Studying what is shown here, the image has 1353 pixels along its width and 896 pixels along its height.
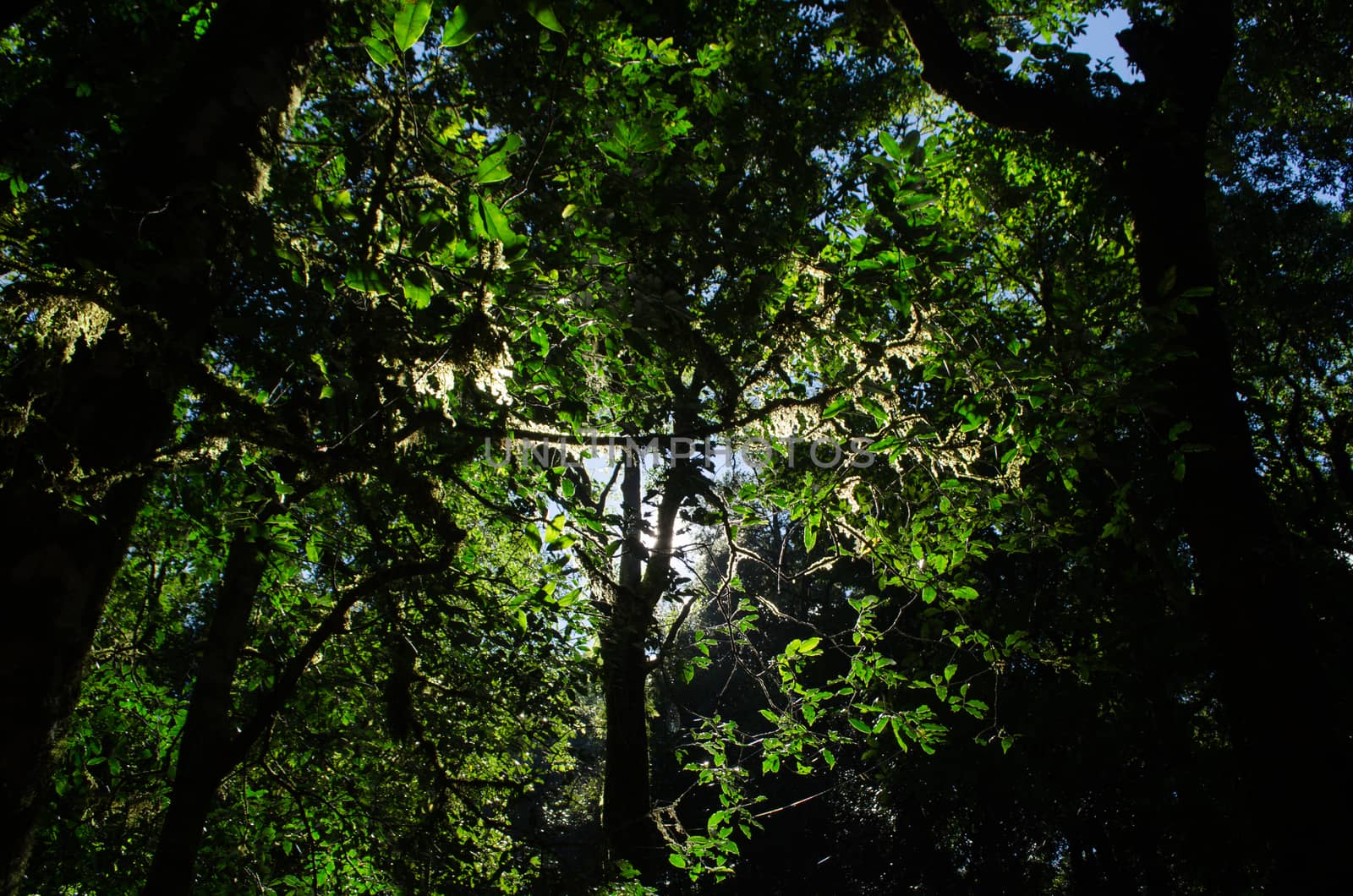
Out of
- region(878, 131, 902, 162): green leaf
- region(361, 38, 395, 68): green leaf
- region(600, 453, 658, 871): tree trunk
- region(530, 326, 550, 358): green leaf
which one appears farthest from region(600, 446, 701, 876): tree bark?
region(361, 38, 395, 68): green leaf

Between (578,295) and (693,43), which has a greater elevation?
(693,43)

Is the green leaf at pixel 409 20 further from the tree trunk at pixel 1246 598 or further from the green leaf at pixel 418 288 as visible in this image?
the tree trunk at pixel 1246 598

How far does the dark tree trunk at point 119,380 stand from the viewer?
5.61 ft

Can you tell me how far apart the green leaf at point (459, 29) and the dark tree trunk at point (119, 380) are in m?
1.20

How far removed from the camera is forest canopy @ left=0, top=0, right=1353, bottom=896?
6.52 ft

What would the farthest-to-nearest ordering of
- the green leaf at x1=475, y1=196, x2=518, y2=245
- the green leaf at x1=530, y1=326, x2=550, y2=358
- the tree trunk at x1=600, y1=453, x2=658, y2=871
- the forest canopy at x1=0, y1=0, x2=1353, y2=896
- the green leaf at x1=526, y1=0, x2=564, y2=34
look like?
the tree trunk at x1=600, y1=453, x2=658, y2=871 < the green leaf at x1=530, y1=326, x2=550, y2=358 < the forest canopy at x1=0, y1=0, x2=1353, y2=896 < the green leaf at x1=475, y1=196, x2=518, y2=245 < the green leaf at x1=526, y1=0, x2=564, y2=34

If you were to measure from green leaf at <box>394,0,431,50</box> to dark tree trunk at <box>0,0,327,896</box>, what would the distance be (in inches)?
43.5

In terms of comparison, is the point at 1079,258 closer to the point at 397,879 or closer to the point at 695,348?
the point at 695,348

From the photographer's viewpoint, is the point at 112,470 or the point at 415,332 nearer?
the point at 112,470

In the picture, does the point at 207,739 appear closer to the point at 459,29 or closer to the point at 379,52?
the point at 379,52

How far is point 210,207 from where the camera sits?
2.11m

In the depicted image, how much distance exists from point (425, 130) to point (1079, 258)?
8275mm

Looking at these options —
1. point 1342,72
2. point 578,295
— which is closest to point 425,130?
point 578,295

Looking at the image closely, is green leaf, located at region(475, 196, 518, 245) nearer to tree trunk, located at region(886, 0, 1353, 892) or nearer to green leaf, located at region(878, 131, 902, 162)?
green leaf, located at region(878, 131, 902, 162)
